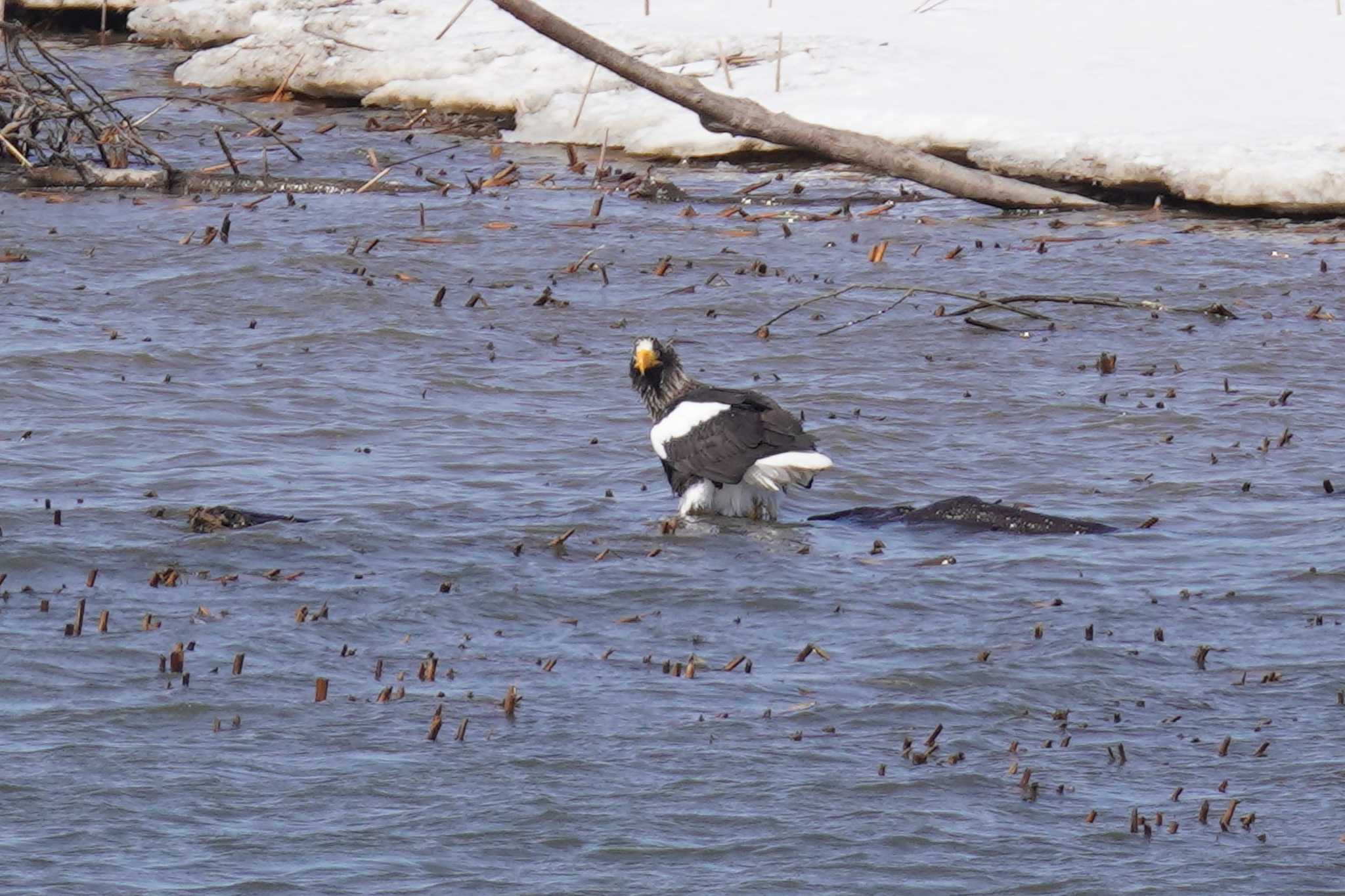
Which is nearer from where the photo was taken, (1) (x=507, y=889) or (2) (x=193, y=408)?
(1) (x=507, y=889)

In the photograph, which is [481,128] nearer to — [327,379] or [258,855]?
[327,379]

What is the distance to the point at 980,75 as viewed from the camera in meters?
14.4

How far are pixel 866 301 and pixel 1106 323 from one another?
1.26 m

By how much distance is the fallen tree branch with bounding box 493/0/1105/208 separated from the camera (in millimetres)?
10078

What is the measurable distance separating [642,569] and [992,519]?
A: 1292mm

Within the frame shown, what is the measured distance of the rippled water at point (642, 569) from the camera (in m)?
4.70

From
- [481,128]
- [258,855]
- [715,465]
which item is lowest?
[258,855]

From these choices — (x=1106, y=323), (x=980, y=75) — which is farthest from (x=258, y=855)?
(x=980, y=75)

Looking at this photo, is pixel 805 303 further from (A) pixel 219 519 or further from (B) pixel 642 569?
(A) pixel 219 519

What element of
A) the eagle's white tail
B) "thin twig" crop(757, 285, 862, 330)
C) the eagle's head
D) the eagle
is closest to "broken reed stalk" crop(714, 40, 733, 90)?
"thin twig" crop(757, 285, 862, 330)

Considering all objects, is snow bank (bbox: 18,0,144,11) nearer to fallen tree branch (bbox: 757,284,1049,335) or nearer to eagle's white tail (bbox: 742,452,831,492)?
fallen tree branch (bbox: 757,284,1049,335)

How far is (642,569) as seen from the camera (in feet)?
22.5

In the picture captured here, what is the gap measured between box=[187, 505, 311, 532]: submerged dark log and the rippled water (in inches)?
3.1

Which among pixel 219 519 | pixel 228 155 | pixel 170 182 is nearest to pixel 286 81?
pixel 170 182
